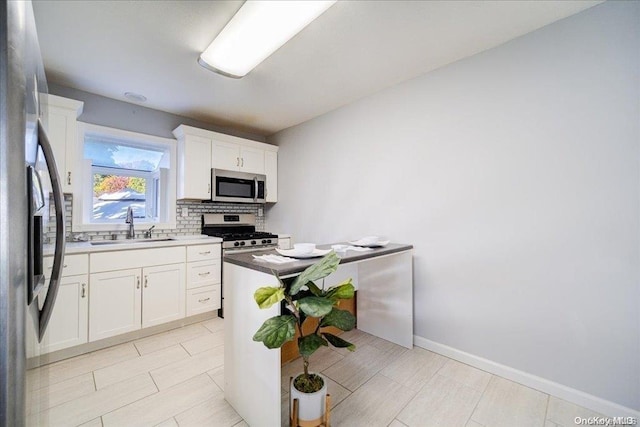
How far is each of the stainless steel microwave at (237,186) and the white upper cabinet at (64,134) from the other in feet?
4.18

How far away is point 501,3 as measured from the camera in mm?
1522

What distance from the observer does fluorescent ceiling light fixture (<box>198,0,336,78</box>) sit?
1449 mm

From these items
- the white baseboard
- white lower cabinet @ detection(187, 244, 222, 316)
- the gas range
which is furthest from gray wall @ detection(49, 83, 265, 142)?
the white baseboard

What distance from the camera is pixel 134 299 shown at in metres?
2.39

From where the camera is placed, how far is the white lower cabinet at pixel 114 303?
7.18 ft

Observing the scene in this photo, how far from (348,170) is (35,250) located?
255 cm

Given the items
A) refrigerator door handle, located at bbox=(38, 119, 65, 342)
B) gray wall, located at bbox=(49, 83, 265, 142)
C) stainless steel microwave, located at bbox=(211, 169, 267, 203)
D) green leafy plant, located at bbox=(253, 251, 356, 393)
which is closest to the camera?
refrigerator door handle, located at bbox=(38, 119, 65, 342)

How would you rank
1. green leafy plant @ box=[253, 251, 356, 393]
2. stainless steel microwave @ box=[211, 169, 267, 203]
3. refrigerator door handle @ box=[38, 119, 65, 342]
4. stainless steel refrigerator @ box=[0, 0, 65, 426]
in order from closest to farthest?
stainless steel refrigerator @ box=[0, 0, 65, 426] < refrigerator door handle @ box=[38, 119, 65, 342] < green leafy plant @ box=[253, 251, 356, 393] < stainless steel microwave @ box=[211, 169, 267, 203]

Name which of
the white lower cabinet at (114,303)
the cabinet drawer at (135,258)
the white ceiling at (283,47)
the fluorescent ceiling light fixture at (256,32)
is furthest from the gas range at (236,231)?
the fluorescent ceiling light fixture at (256,32)

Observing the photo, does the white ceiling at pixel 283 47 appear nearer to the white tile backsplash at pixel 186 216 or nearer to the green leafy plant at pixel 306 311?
the white tile backsplash at pixel 186 216

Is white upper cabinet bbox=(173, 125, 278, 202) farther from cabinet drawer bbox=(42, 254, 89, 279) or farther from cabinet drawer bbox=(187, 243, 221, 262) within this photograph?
cabinet drawer bbox=(42, 254, 89, 279)

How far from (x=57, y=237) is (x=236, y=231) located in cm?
282

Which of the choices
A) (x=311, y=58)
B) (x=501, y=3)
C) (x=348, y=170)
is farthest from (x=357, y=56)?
(x=348, y=170)

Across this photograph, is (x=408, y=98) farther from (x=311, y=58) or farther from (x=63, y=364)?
(x=63, y=364)
